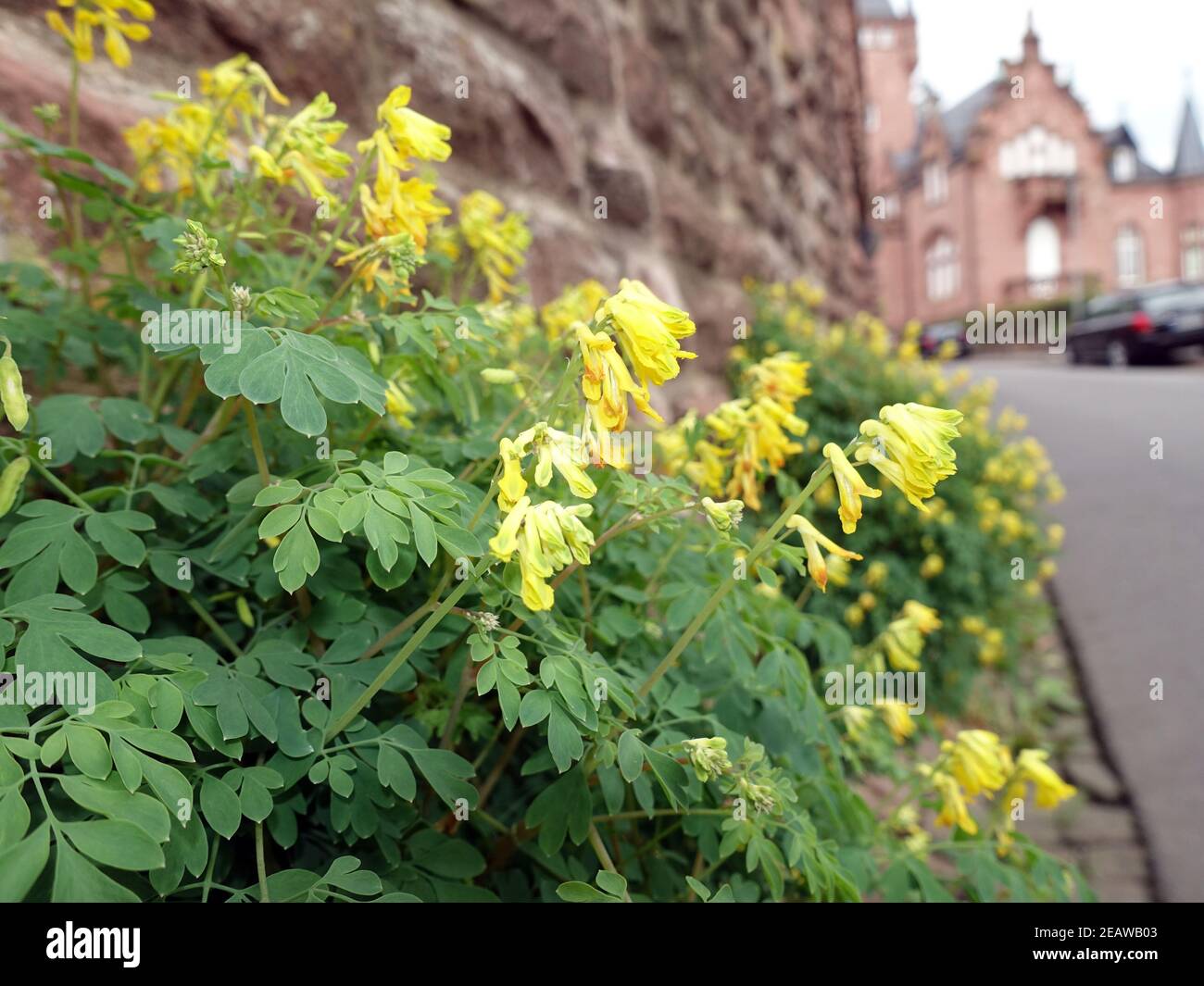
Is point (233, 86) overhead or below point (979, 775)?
overhead

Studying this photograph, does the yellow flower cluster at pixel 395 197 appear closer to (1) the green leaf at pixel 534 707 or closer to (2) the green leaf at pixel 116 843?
(1) the green leaf at pixel 534 707

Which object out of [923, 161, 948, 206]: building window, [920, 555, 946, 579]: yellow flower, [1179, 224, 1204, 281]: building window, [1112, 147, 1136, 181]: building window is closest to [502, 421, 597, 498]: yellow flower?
[920, 555, 946, 579]: yellow flower

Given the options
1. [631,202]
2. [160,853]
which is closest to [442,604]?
[160,853]

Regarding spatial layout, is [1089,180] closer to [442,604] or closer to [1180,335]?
[1180,335]

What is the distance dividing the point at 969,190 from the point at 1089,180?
157 inches

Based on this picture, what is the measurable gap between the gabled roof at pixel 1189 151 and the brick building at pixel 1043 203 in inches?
1.2

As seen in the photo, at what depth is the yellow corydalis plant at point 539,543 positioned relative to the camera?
29.1 inches

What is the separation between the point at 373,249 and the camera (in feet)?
3.29

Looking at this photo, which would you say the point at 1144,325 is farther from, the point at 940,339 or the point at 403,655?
the point at 403,655

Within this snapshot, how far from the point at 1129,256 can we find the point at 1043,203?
12.2 ft

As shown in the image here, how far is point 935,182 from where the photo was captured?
35.8 meters

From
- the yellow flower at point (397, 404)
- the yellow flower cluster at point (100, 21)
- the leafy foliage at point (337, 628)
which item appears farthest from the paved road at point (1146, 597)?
the yellow flower cluster at point (100, 21)

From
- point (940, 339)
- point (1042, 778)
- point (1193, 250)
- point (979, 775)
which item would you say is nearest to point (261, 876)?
point (979, 775)

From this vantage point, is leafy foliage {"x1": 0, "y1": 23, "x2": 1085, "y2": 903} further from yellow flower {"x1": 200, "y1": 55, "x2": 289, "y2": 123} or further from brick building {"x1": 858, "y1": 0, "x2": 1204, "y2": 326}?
brick building {"x1": 858, "y1": 0, "x2": 1204, "y2": 326}
